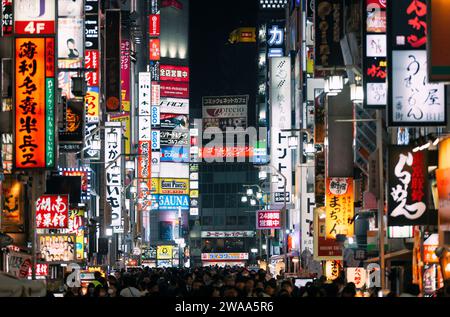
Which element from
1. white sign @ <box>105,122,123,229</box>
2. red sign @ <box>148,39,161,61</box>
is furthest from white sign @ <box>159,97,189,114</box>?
white sign @ <box>105,122,123,229</box>

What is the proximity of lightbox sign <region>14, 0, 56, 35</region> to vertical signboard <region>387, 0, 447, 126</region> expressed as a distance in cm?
963

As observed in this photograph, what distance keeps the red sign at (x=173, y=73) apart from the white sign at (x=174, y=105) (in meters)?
3.04

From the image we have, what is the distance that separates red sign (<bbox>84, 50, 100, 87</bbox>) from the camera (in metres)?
46.2

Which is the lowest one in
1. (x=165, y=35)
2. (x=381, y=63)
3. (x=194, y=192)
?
(x=194, y=192)

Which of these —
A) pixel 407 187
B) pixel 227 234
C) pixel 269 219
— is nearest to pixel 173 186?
pixel 227 234

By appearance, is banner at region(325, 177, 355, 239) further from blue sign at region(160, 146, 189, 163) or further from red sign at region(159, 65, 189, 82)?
red sign at region(159, 65, 189, 82)

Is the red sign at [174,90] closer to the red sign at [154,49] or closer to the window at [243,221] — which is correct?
the red sign at [154,49]

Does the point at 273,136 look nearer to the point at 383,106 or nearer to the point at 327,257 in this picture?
the point at 327,257

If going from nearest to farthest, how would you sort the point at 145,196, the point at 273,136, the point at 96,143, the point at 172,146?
the point at 96,143, the point at 273,136, the point at 145,196, the point at 172,146

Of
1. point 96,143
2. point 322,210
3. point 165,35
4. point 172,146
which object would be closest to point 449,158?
point 322,210

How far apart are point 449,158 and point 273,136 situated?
153 ft

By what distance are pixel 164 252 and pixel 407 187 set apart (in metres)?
86.8
